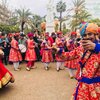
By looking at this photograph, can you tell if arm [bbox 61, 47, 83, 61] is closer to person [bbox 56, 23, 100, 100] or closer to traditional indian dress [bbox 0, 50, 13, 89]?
person [bbox 56, 23, 100, 100]

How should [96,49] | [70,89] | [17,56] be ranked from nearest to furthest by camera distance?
1. [96,49]
2. [70,89]
3. [17,56]

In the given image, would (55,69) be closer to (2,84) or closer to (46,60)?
(46,60)

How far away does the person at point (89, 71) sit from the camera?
3.51 m

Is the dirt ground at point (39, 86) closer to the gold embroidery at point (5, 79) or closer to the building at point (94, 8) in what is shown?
the gold embroidery at point (5, 79)

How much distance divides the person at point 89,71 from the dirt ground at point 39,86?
304 cm

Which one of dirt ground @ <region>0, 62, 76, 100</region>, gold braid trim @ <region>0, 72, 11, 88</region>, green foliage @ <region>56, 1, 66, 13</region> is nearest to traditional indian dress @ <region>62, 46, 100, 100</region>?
dirt ground @ <region>0, 62, 76, 100</region>

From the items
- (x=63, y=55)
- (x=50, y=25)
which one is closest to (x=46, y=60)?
(x=63, y=55)

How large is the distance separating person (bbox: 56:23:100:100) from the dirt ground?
304cm

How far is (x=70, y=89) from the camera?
756 centimetres

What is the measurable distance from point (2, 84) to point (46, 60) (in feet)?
14.1

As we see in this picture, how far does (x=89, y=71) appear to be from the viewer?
360 cm

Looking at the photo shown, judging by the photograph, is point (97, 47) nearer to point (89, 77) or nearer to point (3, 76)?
point (89, 77)

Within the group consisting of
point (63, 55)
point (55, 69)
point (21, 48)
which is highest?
point (63, 55)

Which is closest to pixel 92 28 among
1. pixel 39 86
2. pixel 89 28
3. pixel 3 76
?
pixel 89 28
